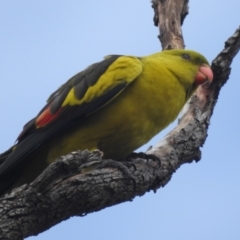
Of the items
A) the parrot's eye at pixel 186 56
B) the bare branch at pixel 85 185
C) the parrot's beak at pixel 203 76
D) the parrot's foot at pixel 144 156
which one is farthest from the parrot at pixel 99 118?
the parrot's eye at pixel 186 56

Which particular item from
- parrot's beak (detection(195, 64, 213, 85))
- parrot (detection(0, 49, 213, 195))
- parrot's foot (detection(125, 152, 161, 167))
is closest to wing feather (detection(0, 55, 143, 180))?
parrot (detection(0, 49, 213, 195))

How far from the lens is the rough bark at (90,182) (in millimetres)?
3586

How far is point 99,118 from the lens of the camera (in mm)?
4641

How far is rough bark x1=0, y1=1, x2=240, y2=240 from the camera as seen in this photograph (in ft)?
11.8

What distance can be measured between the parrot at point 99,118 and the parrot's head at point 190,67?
0.32 metres

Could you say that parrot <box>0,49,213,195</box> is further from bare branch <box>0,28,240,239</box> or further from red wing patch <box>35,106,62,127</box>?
bare branch <box>0,28,240,239</box>

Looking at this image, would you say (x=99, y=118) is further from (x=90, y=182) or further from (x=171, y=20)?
(x=171, y=20)

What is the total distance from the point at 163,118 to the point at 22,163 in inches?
46.3

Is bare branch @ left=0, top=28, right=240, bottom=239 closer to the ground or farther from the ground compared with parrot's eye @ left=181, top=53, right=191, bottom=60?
closer to the ground

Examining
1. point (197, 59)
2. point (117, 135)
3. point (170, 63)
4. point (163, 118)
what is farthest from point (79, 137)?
point (197, 59)

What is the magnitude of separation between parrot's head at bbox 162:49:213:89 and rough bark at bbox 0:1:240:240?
33cm

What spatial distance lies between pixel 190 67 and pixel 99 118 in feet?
3.74

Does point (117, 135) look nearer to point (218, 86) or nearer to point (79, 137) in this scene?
point (79, 137)

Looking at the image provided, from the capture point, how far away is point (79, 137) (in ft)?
15.2
